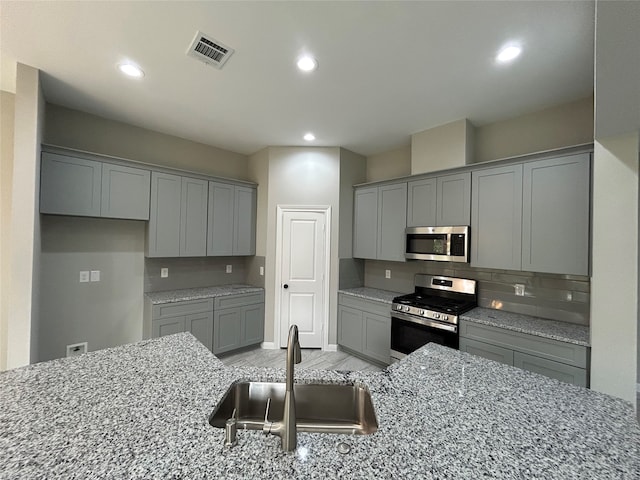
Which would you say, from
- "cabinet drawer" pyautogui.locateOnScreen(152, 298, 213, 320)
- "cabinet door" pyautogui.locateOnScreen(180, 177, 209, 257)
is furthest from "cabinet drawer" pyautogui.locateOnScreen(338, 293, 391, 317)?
"cabinet door" pyautogui.locateOnScreen(180, 177, 209, 257)

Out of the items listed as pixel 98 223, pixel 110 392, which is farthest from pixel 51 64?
pixel 110 392

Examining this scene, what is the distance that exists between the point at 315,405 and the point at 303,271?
8.92 feet

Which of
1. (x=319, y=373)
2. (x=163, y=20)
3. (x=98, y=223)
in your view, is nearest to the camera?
(x=319, y=373)

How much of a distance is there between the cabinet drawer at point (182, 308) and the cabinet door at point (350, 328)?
1.81 m

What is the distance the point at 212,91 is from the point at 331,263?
2557 millimetres

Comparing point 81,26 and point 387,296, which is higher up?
point 81,26

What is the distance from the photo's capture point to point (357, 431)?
1.18m

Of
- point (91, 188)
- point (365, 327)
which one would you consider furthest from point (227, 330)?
point (91, 188)

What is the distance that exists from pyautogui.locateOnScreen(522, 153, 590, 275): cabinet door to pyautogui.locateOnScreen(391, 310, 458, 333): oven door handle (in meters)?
0.89

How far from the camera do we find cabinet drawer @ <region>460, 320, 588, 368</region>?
203 centimetres

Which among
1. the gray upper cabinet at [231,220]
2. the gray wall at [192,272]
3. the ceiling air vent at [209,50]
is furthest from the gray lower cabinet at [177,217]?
the ceiling air vent at [209,50]

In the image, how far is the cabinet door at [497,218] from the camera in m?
2.55

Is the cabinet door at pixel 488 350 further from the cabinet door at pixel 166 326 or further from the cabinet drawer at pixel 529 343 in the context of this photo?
the cabinet door at pixel 166 326

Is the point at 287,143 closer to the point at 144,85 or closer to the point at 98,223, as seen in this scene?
the point at 144,85
